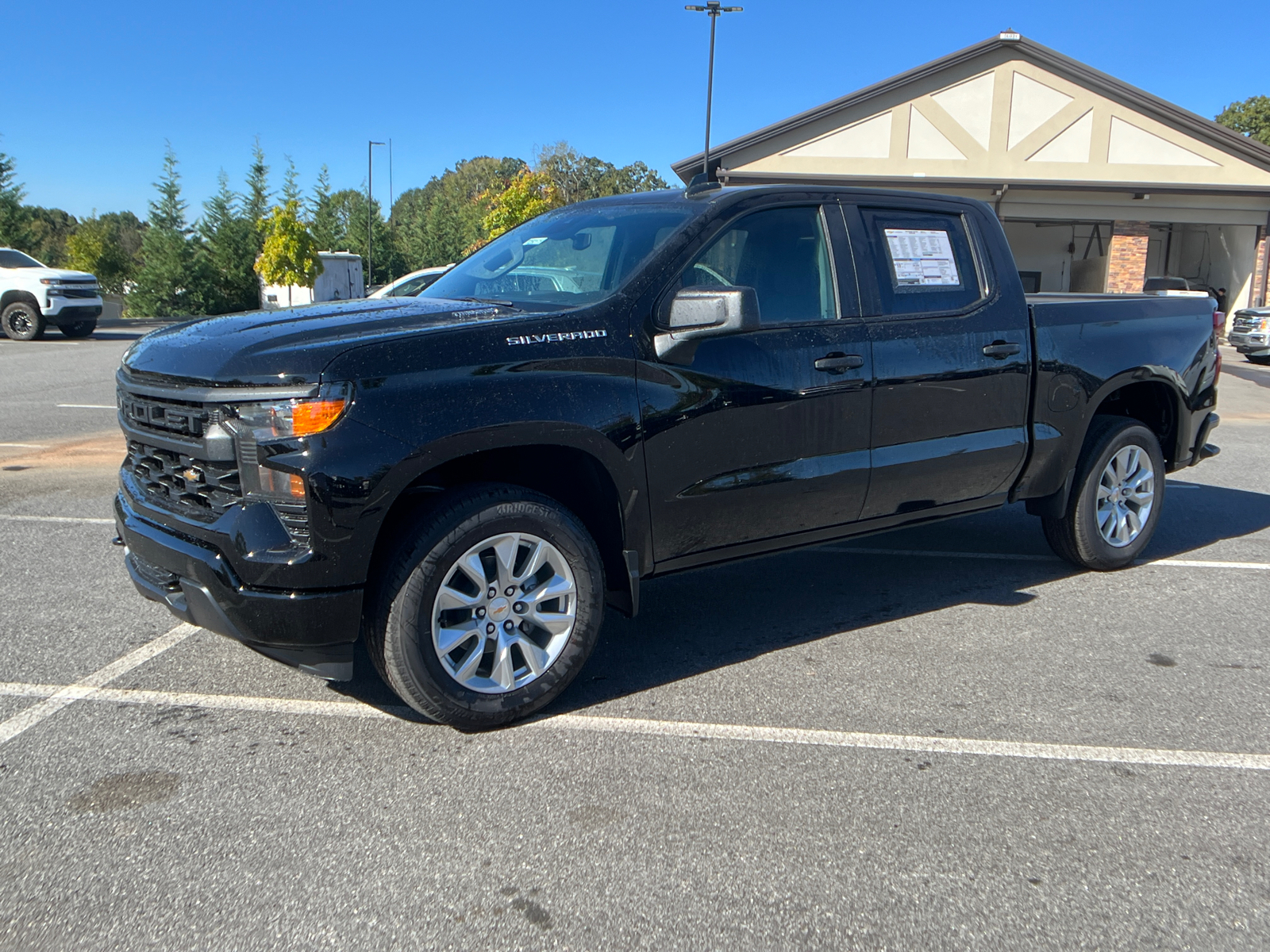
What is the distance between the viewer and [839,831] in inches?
121

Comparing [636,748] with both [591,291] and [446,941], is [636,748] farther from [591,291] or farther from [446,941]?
[591,291]

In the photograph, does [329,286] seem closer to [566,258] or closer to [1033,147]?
[1033,147]

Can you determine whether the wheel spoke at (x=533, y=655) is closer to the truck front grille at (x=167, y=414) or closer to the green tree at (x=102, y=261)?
the truck front grille at (x=167, y=414)

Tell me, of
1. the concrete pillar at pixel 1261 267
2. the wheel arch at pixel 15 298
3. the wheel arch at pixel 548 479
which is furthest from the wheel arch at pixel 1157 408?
the concrete pillar at pixel 1261 267

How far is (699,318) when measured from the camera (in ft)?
12.6

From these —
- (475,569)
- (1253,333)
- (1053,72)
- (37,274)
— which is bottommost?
(475,569)

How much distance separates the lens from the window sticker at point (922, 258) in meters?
4.77

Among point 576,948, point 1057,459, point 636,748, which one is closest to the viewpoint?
point 576,948

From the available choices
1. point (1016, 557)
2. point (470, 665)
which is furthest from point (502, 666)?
point (1016, 557)

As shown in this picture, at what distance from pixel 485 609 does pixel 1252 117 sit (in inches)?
3058

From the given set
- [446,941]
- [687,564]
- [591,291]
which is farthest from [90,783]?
[591,291]

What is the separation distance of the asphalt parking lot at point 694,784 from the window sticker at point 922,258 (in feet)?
5.17

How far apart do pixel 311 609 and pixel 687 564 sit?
58.5 inches

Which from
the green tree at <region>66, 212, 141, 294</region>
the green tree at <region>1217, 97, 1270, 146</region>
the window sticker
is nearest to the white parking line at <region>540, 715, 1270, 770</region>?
the window sticker
